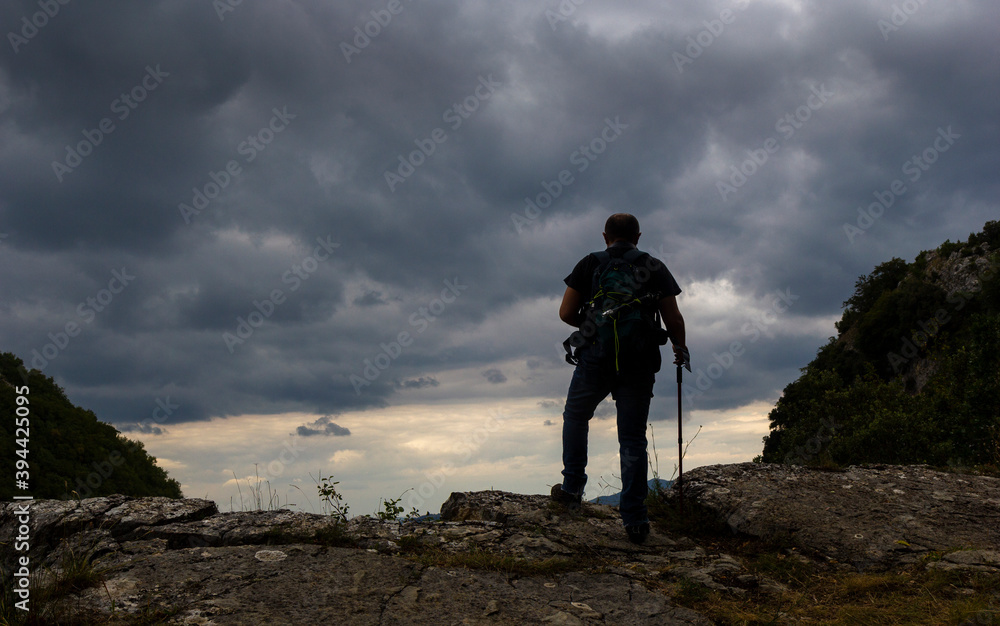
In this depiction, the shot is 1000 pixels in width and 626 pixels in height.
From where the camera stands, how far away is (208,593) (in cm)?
377

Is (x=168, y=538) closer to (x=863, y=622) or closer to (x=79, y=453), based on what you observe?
(x=863, y=622)

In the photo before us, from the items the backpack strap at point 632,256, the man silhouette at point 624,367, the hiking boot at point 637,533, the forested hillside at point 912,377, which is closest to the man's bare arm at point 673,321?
the man silhouette at point 624,367

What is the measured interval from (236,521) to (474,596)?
2.50 meters

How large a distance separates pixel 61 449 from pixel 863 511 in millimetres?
12678

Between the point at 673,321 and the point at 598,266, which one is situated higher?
the point at 598,266

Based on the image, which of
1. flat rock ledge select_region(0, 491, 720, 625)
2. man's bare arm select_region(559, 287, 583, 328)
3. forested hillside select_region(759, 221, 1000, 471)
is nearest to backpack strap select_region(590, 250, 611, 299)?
man's bare arm select_region(559, 287, 583, 328)

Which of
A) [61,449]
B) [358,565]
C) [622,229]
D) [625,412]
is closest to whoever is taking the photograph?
[358,565]

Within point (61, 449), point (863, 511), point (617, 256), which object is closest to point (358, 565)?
point (617, 256)

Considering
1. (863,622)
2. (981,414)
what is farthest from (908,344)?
(863,622)

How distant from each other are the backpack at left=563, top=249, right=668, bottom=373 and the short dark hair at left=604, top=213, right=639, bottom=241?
0.71ft

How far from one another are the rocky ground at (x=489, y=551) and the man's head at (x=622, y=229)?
2.67 m

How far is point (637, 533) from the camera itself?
5.42m

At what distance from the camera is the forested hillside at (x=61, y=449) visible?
400 inches

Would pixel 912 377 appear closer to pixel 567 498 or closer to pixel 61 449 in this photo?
pixel 567 498
